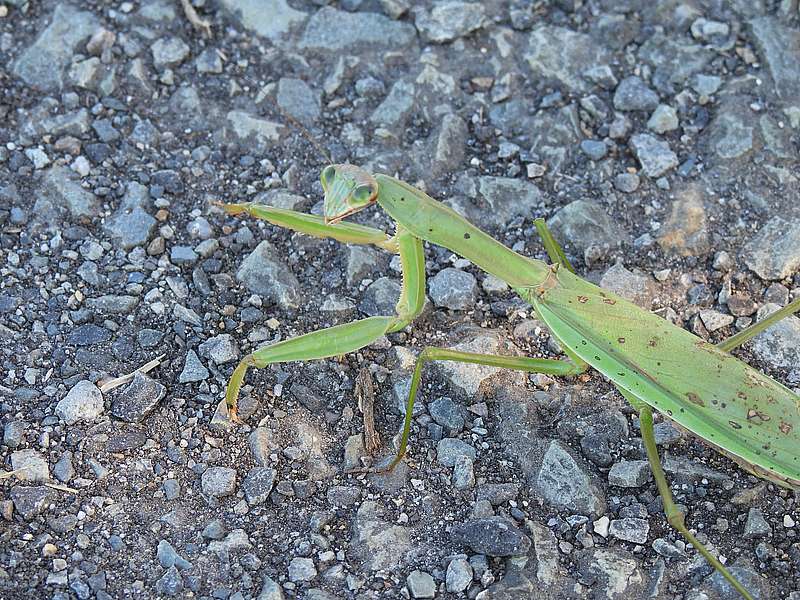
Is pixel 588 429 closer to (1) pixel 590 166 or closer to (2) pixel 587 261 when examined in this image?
(2) pixel 587 261

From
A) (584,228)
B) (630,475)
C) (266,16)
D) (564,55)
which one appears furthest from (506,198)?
(266,16)

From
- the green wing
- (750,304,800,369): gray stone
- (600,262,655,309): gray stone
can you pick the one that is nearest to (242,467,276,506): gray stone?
the green wing

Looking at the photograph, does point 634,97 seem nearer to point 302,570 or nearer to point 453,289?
point 453,289

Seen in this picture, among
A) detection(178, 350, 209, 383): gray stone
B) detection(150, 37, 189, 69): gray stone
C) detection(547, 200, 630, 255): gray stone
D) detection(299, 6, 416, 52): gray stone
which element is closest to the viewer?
detection(178, 350, 209, 383): gray stone

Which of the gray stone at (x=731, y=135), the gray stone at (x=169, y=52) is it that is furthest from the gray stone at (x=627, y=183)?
the gray stone at (x=169, y=52)

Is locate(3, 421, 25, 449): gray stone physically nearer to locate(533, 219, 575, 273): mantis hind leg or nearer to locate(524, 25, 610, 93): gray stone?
locate(533, 219, 575, 273): mantis hind leg

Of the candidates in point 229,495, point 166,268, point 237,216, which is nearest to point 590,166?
point 237,216

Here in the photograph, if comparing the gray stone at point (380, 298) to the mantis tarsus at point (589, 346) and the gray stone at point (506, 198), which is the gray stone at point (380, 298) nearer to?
the mantis tarsus at point (589, 346)
